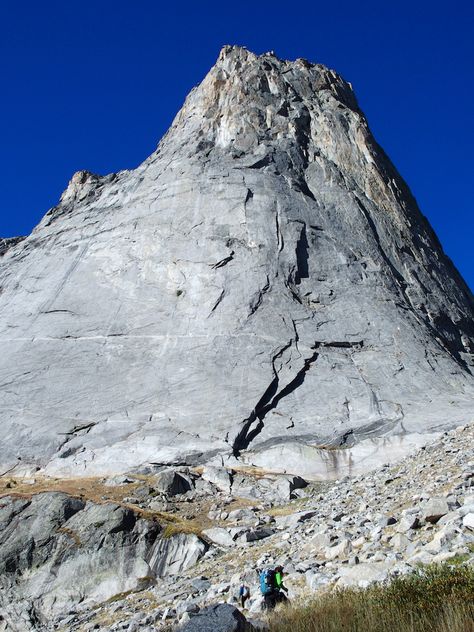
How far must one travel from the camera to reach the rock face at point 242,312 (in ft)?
98.5

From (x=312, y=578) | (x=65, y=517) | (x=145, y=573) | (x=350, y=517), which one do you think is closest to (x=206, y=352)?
(x=65, y=517)

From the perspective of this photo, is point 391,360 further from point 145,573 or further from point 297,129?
point 297,129

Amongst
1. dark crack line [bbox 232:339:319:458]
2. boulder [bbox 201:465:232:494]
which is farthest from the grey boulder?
dark crack line [bbox 232:339:319:458]

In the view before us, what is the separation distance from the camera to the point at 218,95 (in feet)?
186

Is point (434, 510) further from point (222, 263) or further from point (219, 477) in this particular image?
point (222, 263)

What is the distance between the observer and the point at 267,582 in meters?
10.4

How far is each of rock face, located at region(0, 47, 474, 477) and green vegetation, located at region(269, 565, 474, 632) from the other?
19.2 metres

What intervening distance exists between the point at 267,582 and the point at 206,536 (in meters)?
10.1

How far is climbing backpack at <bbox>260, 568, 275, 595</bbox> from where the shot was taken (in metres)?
10.3

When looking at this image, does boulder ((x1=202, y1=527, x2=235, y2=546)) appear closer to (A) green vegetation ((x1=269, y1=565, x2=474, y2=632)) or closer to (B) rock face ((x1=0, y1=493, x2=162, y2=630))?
(B) rock face ((x1=0, y1=493, x2=162, y2=630))

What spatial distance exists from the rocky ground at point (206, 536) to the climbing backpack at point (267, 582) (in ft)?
1.08

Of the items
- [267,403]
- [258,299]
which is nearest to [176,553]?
[267,403]

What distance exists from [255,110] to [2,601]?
46.6 metres

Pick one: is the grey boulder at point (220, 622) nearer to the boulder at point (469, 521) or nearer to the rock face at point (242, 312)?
the boulder at point (469, 521)
